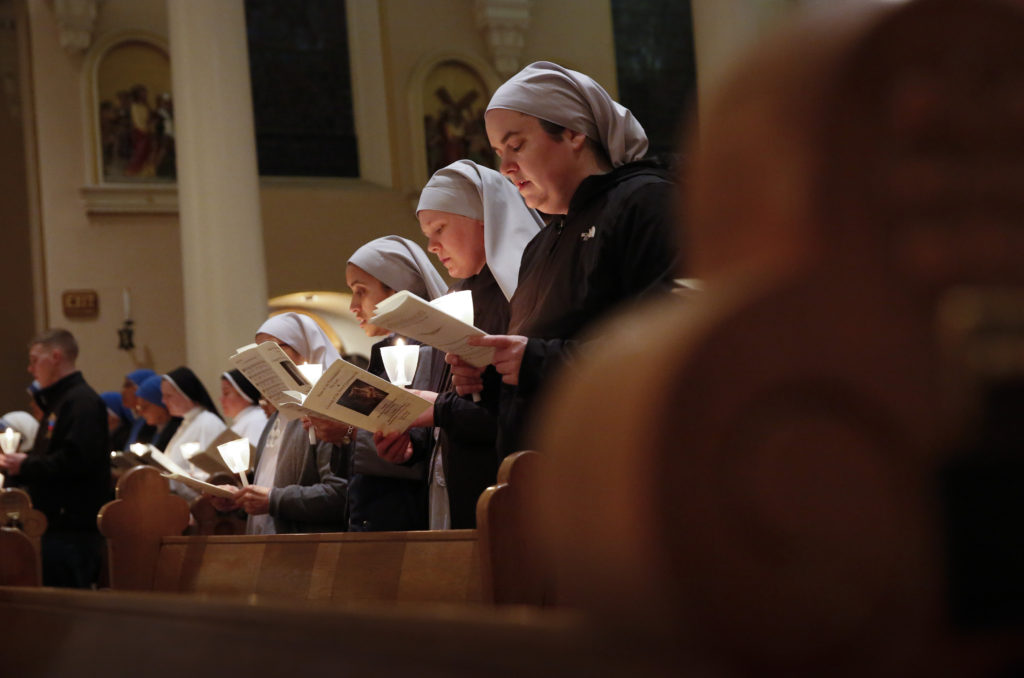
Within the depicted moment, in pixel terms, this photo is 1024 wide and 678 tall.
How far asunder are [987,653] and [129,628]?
2.35 ft

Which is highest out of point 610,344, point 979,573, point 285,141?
point 285,141

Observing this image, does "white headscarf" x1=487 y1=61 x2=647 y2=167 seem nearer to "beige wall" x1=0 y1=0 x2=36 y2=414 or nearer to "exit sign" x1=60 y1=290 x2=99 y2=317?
"exit sign" x1=60 y1=290 x2=99 y2=317

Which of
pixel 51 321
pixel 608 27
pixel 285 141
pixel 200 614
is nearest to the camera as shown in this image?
pixel 200 614

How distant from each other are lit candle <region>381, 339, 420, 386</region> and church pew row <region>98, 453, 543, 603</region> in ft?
2.04

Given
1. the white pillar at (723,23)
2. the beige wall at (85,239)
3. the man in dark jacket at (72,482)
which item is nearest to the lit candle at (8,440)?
the man in dark jacket at (72,482)

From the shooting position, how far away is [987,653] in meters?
0.61

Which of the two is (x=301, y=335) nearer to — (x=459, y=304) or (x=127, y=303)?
(x=459, y=304)

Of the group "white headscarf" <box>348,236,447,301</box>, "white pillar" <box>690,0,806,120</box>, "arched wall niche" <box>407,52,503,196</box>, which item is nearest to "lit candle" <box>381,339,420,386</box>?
"white headscarf" <box>348,236,447,301</box>

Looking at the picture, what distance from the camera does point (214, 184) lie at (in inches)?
392

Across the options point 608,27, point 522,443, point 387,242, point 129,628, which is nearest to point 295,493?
point 387,242

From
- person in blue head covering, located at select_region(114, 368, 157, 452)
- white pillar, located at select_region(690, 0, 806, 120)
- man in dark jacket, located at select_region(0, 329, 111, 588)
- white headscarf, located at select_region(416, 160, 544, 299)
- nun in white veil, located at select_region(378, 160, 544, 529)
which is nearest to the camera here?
nun in white veil, located at select_region(378, 160, 544, 529)

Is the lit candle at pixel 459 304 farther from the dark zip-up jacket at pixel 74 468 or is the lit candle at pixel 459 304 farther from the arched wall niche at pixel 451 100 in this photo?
the arched wall niche at pixel 451 100

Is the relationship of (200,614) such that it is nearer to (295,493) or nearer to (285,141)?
(295,493)

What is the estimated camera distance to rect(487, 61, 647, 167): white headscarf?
3.20 m
